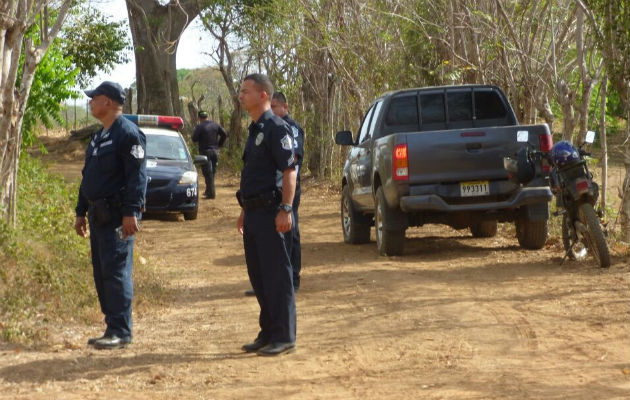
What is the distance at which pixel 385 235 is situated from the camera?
12.0 m

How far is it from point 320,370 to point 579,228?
477 centimetres

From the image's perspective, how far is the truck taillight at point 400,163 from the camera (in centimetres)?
1144

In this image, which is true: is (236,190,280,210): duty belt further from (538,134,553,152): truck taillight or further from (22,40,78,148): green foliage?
(22,40,78,148): green foliage

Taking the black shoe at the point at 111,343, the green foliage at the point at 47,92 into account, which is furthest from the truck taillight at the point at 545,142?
the green foliage at the point at 47,92

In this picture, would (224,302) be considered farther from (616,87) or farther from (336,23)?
(336,23)

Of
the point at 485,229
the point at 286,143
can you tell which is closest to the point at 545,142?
the point at 485,229

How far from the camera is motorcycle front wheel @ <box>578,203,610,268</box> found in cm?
1023

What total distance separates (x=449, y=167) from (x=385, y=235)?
113 cm

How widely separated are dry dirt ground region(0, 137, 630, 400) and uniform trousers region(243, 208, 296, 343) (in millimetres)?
223

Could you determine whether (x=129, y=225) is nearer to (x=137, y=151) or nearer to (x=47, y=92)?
(x=137, y=151)

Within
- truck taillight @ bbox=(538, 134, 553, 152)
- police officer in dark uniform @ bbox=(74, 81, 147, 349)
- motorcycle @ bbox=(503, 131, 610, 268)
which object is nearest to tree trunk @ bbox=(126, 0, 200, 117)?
truck taillight @ bbox=(538, 134, 553, 152)

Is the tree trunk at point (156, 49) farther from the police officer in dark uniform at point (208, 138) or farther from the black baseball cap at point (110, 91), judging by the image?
the black baseball cap at point (110, 91)

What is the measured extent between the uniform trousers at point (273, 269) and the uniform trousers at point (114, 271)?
92cm

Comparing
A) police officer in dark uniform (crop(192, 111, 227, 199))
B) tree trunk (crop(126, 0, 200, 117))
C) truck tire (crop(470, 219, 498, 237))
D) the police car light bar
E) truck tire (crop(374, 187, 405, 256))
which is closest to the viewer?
truck tire (crop(374, 187, 405, 256))
